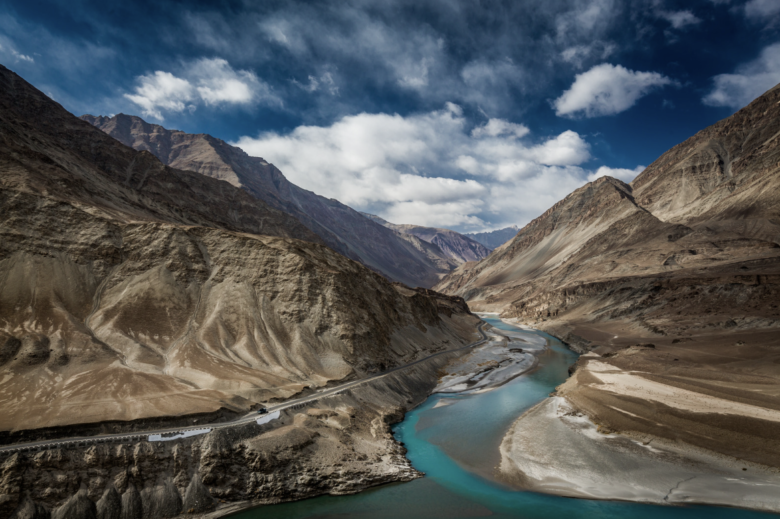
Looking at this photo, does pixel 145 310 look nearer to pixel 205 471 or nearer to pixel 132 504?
pixel 205 471

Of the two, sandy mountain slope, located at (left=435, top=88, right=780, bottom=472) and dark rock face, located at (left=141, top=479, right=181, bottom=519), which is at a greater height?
sandy mountain slope, located at (left=435, top=88, right=780, bottom=472)

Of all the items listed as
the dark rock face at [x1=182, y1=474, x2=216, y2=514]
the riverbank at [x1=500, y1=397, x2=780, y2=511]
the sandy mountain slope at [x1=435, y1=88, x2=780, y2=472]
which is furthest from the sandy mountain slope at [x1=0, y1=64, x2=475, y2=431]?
the sandy mountain slope at [x1=435, y1=88, x2=780, y2=472]

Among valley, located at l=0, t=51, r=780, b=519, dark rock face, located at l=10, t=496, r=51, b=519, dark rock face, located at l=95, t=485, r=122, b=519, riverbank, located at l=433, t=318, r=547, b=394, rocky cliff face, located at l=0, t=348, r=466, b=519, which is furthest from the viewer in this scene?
riverbank, located at l=433, t=318, r=547, b=394

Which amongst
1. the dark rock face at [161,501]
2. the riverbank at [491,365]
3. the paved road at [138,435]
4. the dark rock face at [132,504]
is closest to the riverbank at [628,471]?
the paved road at [138,435]

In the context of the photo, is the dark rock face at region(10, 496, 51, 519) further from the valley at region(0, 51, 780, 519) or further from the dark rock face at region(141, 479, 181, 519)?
the dark rock face at region(141, 479, 181, 519)

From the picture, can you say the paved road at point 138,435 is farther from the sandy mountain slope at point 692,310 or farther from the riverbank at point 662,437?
the sandy mountain slope at point 692,310
